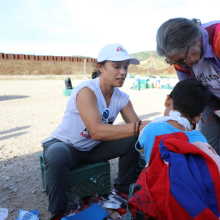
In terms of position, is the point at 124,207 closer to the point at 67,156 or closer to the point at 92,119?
the point at 67,156

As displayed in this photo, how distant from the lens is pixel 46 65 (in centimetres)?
2520

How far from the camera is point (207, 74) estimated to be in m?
2.20

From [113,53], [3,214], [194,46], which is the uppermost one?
[194,46]

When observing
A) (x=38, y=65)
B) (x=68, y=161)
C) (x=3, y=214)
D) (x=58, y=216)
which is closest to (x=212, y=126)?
(x=68, y=161)

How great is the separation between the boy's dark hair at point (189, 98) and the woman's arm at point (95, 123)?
45 cm

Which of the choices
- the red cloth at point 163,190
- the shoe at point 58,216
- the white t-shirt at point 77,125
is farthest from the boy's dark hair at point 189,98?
the shoe at point 58,216

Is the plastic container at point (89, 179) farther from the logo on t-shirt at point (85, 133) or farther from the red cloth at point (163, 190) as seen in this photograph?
the red cloth at point (163, 190)

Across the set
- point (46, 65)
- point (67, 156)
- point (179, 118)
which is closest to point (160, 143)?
point (179, 118)

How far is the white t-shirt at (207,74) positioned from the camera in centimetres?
213

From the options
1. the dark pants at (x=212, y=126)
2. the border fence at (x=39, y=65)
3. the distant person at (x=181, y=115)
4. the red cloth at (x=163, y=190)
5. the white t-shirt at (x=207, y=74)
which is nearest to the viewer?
the red cloth at (x=163, y=190)

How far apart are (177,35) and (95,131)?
41.4 inches

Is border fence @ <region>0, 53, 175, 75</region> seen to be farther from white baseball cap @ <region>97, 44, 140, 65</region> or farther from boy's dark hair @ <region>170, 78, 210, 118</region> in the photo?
boy's dark hair @ <region>170, 78, 210, 118</region>

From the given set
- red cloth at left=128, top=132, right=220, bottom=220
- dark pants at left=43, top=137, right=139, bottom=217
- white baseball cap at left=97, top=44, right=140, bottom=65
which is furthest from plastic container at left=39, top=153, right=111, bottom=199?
white baseball cap at left=97, top=44, right=140, bottom=65

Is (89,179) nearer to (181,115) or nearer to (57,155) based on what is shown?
(57,155)
